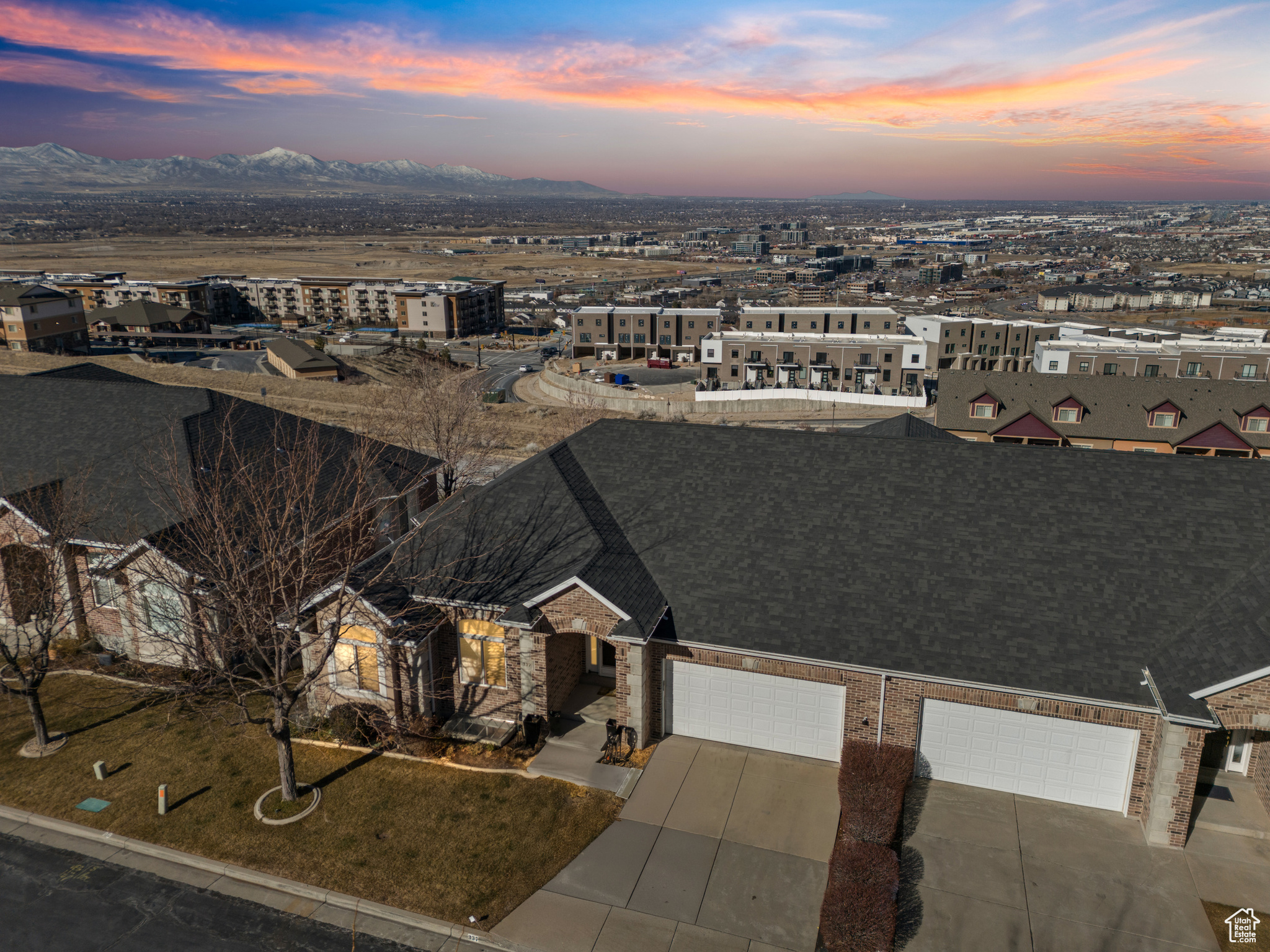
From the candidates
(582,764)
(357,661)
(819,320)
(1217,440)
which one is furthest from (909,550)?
(819,320)

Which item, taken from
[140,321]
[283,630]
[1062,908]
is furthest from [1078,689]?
[140,321]

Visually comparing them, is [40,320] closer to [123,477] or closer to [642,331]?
[642,331]

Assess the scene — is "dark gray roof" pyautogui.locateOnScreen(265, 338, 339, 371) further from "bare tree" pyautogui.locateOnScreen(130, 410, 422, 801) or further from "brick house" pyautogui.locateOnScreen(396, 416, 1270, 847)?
"brick house" pyautogui.locateOnScreen(396, 416, 1270, 847)

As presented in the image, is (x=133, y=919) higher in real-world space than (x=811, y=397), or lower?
higher

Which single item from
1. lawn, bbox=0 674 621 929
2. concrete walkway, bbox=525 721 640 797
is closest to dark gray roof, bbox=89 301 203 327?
lawn, bbox=0 674 621 929

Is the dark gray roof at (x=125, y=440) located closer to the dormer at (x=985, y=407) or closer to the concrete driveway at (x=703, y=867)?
the concrete driveway at (x=703, y=867)

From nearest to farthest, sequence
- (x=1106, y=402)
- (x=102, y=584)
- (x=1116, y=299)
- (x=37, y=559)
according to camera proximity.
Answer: (x=102, y=584) < (x=37, y=559) < (x=1106, y=402) < (x=1116, y=299)
